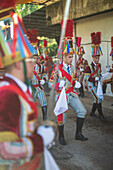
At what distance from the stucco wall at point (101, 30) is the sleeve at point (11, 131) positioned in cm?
811

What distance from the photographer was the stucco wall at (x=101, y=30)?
29.9 feet

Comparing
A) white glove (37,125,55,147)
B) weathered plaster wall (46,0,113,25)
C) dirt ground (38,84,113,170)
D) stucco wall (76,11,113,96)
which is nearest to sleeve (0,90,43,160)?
white glove (37,125,55,147)

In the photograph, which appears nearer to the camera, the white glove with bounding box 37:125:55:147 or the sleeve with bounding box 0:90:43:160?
the sleeve with bounding box 0:90:43:160

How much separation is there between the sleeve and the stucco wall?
8.11 metres

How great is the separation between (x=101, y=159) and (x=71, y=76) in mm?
1586

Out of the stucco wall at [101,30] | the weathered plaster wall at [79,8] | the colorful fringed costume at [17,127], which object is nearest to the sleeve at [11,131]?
the colorful fringed costume at [17,127]

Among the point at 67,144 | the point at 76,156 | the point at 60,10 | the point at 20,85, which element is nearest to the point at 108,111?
the point at 67,144

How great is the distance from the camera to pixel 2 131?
1.48 meters

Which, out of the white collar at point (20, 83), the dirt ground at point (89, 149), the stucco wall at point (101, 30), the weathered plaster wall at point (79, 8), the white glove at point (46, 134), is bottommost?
the dirt ground at point (89, 149)

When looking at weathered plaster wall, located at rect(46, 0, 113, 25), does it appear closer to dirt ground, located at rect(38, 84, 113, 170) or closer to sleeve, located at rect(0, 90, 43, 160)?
dirt ground, located at rect(38, 84, 113, 170)

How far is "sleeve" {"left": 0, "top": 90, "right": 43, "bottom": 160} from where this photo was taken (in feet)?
4.77

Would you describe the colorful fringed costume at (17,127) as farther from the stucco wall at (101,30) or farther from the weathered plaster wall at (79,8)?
the stucco wall at (101,30)

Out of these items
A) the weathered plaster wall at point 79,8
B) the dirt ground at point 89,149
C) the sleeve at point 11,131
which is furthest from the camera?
the weathered plaster wall at point 79,8

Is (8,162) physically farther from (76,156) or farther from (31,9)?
(31,9)
